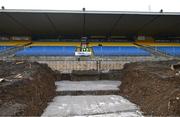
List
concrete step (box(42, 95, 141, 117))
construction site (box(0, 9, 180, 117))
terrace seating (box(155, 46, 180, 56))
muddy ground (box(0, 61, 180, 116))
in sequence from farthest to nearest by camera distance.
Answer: terrace seating (box(155, 46, 180, 56)) < construction site (box(0, 9, 180, 117)) < concrete step (box(42, 95, 141, 117)) < muddy ground (box(0, 61, 180, 116))

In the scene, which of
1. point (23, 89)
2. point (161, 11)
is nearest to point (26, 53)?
point (161, 11)

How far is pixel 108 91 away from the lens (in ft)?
35.9

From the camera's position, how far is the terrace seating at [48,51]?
2302cm

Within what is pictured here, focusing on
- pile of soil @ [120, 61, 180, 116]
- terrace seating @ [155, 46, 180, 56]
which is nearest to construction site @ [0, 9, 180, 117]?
pile of soil @ [120, 61, 180, 116]

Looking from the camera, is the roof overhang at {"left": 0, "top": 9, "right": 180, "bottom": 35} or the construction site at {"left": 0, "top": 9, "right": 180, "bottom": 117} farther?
the roof overhang at {"left": 0, "top": 9, "right": 180, "bottom": 35}

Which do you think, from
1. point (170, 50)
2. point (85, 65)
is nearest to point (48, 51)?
point (85, 65)

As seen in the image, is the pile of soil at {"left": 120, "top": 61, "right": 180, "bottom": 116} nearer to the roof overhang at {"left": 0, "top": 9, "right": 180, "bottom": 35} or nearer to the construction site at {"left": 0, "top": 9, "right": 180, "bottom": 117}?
the construction site at {"left": 0, "top": 9, "right": 180, "bottom": 117}

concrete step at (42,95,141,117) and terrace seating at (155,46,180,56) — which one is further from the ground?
terrace seating at (155,46,180,56)

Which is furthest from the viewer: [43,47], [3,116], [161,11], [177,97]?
[43,47]

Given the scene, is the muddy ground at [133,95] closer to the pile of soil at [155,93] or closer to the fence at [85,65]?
the pile of soil at [155,93]

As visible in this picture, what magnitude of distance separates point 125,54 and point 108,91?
1257 cm

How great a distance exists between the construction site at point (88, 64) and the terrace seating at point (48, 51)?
9cm

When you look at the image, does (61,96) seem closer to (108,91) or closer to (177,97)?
(108,91)

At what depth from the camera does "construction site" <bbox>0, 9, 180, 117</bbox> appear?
25.0 feet
